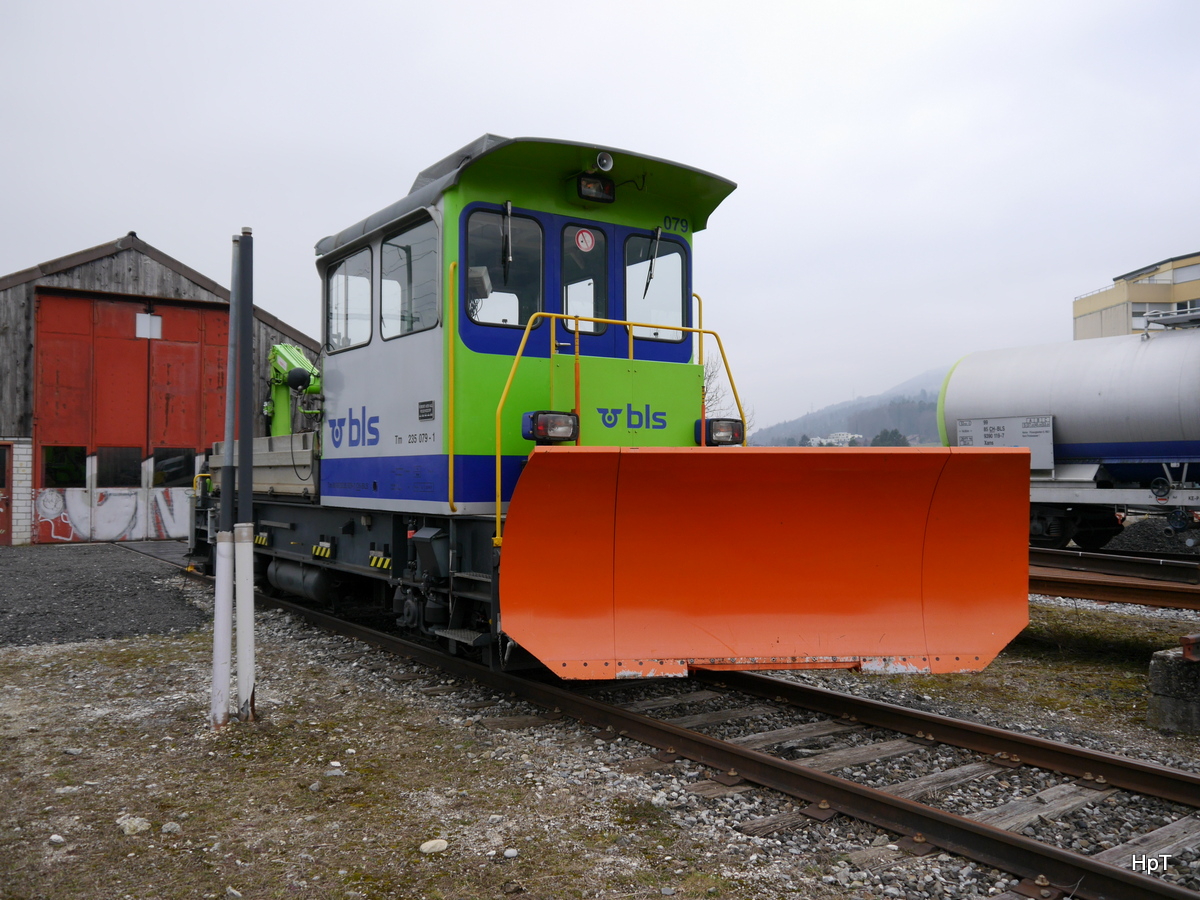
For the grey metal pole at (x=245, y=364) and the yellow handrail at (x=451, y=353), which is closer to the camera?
the grey metal pole at (x=245, y=364)

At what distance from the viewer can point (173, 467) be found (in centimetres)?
1922

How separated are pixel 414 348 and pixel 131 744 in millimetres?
3068

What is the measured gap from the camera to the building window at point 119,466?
725 inches

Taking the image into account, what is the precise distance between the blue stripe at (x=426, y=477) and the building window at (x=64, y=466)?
47.0ft

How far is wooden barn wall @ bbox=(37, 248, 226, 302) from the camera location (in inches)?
718

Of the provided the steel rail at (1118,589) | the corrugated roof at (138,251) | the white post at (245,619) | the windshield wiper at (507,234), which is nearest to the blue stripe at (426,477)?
the white post at (245,619)

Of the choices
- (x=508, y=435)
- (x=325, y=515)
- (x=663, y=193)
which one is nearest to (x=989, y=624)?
(x=508, y=435)

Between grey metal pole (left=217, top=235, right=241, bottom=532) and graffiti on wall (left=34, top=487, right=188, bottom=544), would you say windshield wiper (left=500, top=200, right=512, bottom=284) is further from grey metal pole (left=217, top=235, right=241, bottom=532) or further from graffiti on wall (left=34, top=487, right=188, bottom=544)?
graffiti on wall (left=34, top=487, right=188, bottom=544)

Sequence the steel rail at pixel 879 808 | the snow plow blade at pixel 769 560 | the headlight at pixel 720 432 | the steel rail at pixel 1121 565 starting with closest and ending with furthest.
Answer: the steel rail at pixel 879 808
the snow plow blade at pixel 769 560
the headlight at pixel 720 432
the steel rail at pixel 1121 565

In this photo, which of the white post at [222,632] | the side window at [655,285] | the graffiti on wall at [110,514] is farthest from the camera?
the graffiti on wall at [110,514]

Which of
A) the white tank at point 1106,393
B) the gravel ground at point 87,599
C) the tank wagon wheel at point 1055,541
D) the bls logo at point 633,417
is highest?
the white tank at point 1106,393

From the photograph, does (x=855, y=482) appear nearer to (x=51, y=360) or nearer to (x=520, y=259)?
(x=520, y=259)

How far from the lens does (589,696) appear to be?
5684mm

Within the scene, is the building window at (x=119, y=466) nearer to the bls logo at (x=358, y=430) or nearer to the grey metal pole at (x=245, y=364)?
the bls logo at (x=358, y=430)
